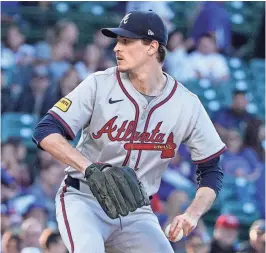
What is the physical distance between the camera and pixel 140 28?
4359 mm

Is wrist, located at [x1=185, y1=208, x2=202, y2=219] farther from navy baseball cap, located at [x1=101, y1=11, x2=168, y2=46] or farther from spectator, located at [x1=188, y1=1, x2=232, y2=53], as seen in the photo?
spectator, located at [x1=188, y1=1, x2=232, y2=53]

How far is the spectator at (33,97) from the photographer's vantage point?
868 cm

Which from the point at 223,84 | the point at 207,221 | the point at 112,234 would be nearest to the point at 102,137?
the point at 112,234

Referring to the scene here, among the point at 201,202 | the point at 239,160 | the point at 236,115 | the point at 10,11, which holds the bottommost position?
the point at 239,160

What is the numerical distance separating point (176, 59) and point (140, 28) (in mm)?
5149

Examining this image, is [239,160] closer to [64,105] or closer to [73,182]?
[73,182]

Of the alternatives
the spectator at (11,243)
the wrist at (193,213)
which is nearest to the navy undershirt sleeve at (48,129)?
the wrist at (193,213)

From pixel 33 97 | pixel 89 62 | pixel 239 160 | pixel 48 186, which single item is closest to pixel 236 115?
pixel 239 160

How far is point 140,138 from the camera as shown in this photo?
4.42 m

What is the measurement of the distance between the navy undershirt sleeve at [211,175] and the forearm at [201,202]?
4 centimetres

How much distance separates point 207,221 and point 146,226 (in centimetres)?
482

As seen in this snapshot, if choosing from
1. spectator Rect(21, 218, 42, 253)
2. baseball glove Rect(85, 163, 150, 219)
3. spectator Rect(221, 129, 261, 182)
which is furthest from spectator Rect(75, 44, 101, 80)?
baseball glove Rect(85, 163, 150, 219)

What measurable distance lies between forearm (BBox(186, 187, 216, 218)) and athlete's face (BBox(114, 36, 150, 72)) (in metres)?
0.73

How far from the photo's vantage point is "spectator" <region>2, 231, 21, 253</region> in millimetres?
6914
